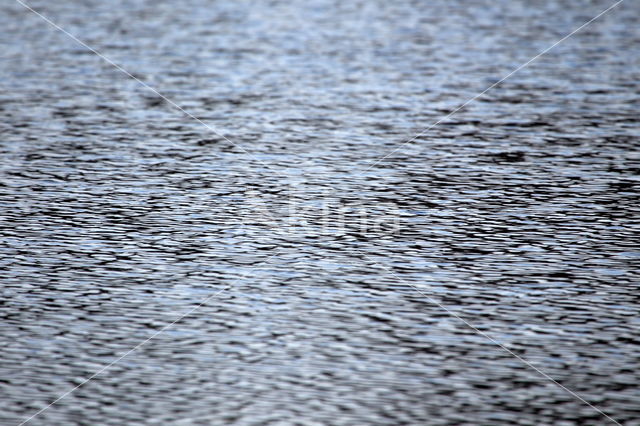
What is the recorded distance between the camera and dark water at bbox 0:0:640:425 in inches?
138

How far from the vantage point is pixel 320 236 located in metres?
5.10

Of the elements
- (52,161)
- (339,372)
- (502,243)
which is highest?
(52,161)

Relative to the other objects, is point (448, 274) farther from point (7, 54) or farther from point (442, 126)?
point (7, 54)

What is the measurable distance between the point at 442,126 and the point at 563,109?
96 centimetres

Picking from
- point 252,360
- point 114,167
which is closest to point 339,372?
point 252,360

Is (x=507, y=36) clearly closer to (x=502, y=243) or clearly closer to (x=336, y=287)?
(x=502, y=243)

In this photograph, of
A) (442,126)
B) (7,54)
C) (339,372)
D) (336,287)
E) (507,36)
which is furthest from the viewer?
(507,36)

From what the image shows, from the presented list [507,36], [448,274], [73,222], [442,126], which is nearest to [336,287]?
[448,274]

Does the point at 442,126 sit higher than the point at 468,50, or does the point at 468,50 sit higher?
the point at 468,50

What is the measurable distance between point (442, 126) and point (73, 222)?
9.08 feet

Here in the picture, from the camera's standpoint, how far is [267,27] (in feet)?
37.2

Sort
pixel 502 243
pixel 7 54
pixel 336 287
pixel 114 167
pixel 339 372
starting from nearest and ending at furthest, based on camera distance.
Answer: pixel 339 372 < pixel 336 287 < pixel 502 243 < pixel 114 167 < pixel 7 54

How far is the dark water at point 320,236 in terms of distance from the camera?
3.50 meters

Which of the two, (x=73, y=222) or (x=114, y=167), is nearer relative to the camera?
(x=73, y=222)
